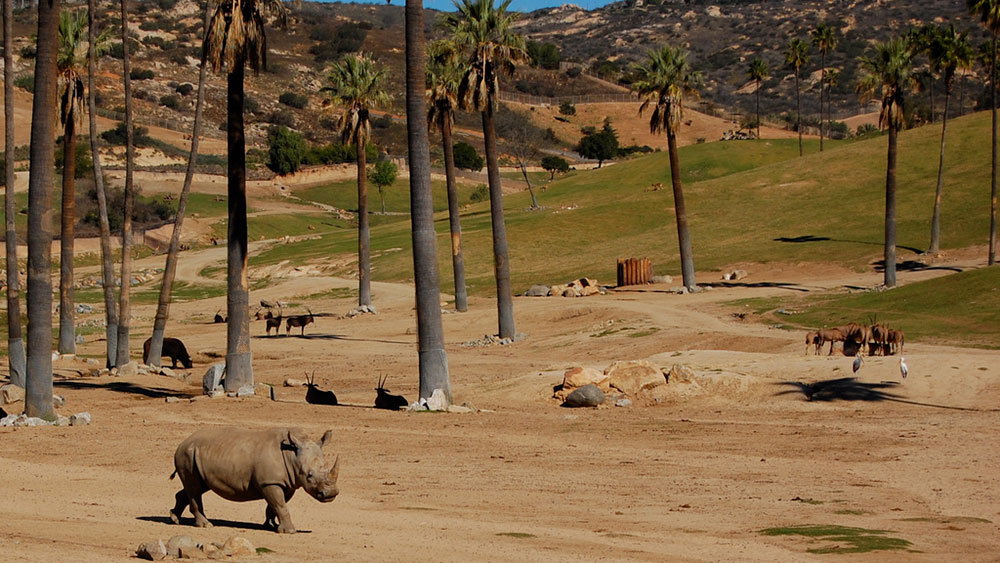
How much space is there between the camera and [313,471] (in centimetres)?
1416

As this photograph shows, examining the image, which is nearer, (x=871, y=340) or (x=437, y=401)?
(x=437, y=401)

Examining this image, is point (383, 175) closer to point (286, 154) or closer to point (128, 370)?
point (286, 154)

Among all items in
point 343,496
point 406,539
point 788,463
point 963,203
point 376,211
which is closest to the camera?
point 406,539

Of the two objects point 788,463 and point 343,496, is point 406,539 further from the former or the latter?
point 788,463

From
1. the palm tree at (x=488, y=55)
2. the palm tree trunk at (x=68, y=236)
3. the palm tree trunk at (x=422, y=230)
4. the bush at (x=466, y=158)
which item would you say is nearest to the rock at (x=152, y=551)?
the palm tree trunk at (x=422, y=230)

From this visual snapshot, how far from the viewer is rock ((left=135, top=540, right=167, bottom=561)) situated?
12.1 meters

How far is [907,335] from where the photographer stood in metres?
39.7

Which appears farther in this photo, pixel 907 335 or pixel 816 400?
pixel 907 335

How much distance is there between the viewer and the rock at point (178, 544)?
1241cm

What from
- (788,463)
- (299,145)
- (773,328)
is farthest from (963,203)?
(299,145)

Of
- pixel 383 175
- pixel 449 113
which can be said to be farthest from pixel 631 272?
pixel 383 175

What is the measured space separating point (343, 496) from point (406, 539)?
3.97 m

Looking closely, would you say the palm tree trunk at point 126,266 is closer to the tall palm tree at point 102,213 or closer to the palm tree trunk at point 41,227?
the tall palm tree at point 102,213

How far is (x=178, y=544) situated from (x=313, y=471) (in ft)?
6.91
